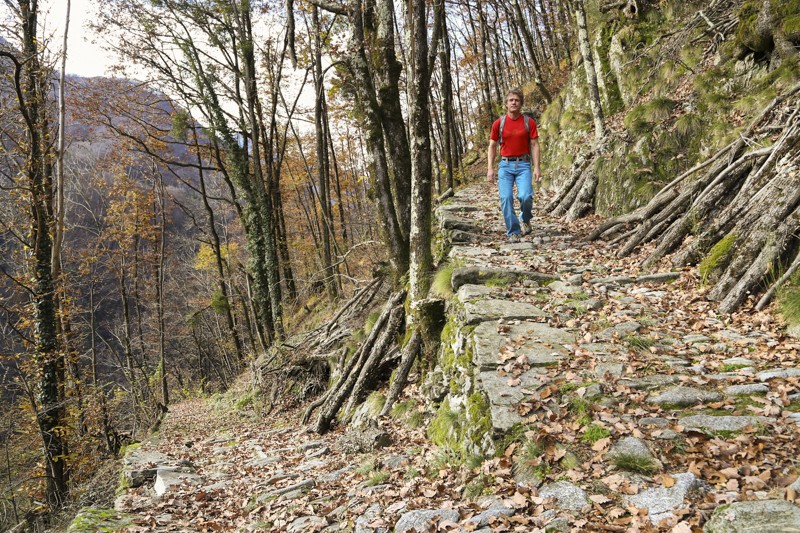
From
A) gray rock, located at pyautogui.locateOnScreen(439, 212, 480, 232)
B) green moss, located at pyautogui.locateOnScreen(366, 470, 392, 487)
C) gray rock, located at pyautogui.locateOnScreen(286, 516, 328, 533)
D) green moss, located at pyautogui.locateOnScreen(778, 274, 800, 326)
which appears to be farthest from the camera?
gray rock, located at pyautogui.locateOnScreen(439, 212, 480, 232)

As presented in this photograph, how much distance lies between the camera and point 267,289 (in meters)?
15.6

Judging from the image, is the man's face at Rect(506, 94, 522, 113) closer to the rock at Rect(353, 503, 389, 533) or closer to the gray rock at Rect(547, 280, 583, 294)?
the gray rock at Rect(547, 280, 583, 294)

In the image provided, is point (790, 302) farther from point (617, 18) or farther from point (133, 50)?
point (133, 50)

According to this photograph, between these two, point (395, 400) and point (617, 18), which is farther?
point (617, 18)

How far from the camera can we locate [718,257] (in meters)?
5.12

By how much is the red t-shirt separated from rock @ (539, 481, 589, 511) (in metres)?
5.82

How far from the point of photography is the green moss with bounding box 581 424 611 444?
3045 millimetres

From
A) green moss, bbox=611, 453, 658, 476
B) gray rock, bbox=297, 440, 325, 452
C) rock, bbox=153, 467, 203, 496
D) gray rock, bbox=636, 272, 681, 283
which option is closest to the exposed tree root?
gray rock, bbox=636, 272, 681, 283

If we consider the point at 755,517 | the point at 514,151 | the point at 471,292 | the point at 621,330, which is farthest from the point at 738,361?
the point at 514,151

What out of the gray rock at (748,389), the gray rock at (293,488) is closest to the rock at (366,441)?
the gray rock at (293,488)

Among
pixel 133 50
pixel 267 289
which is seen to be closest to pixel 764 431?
pixel 267 289

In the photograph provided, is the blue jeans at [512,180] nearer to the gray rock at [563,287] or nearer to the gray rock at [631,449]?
the gray rock at [563,287]

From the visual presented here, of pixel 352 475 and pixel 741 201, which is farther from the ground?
pixel 741 201

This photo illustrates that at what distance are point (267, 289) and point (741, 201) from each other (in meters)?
13.7
